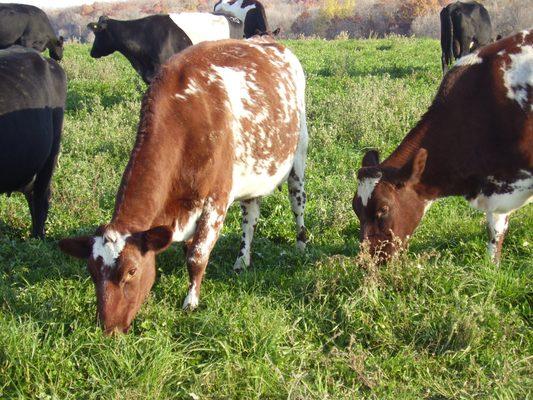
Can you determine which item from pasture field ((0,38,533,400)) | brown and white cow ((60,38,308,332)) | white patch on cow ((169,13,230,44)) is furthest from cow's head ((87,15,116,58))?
brown and white cow ((60,38,308,332))

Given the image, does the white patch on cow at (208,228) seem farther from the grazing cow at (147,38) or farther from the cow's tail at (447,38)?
the cow's tail at (447,38)

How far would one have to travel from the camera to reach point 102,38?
13562 millimetres

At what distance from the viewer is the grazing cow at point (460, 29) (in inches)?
620

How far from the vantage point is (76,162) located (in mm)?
8539

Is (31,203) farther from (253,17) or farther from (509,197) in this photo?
(253,17)

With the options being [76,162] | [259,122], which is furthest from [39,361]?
[76,162]

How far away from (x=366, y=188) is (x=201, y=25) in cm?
999

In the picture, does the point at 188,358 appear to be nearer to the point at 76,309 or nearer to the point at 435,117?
the point at 76,309

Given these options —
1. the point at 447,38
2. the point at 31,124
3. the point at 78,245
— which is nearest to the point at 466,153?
the point at 78,245

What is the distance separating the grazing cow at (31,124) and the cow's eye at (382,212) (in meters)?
3.51

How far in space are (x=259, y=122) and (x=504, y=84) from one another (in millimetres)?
2048

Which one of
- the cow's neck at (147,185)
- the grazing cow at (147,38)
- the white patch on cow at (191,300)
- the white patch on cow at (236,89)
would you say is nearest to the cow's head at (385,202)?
the white patch on cow at (236,89)

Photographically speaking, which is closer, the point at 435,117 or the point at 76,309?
the point at 76,309

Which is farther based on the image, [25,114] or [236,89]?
[25,114]
